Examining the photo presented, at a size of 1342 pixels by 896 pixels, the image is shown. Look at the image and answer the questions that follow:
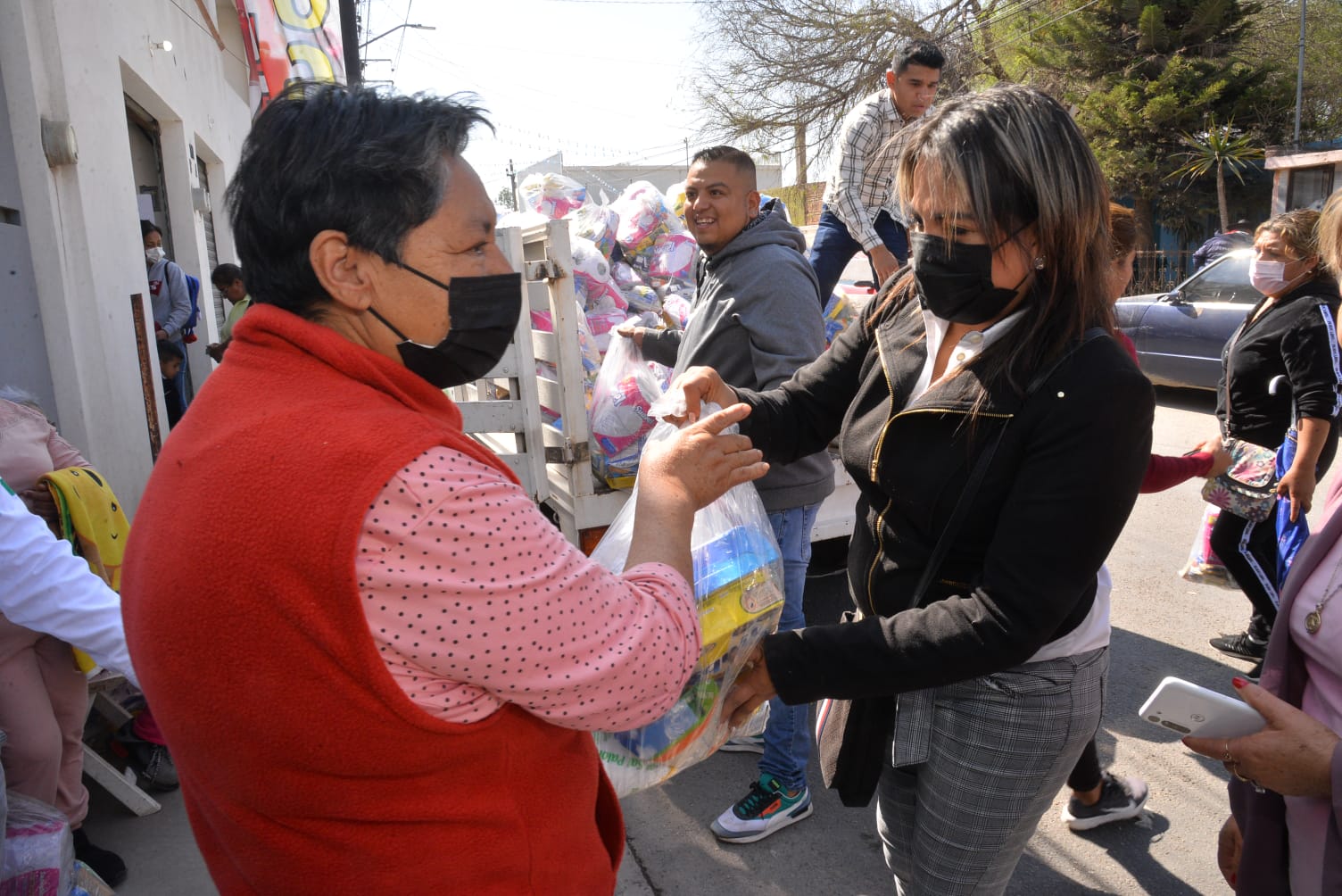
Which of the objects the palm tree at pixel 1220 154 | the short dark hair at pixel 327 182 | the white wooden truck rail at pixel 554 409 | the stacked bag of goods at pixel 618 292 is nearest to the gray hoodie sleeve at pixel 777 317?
the stacked bag of goods at pixel 618 292

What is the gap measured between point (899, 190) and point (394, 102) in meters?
0.96

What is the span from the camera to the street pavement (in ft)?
9.62

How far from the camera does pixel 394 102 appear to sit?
1166 mm

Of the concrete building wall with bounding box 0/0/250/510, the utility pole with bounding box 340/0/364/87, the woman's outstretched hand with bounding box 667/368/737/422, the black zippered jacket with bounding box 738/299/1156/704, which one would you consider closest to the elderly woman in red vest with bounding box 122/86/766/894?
the black zippered jacket with bounding box 738/299/1156/704

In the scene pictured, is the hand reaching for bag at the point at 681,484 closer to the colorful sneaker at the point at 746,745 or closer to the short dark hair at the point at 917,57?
the colorful sneaker at the point at 746,745

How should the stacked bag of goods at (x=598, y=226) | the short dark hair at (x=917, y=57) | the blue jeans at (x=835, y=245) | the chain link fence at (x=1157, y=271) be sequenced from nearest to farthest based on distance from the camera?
the short dark hair at (x=917, y=57) < the blue jeans at (x=835, y=245) < the stacked bag of goods at (x=598, y=226) < the chain link fence at (x=1157, y=271)

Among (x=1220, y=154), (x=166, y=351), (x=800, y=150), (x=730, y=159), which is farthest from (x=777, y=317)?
(x=800, y=150)

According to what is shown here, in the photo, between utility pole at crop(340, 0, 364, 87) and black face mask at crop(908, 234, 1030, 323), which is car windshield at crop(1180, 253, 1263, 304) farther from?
utility pole at crop(340, 0, 364, 87)

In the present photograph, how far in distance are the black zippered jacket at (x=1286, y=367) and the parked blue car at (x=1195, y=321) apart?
553cm

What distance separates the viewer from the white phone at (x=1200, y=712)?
1496mm

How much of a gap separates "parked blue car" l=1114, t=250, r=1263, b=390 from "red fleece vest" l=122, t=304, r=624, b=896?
963 centimetres

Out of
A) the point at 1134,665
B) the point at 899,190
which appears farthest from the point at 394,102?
the point at 1134,665

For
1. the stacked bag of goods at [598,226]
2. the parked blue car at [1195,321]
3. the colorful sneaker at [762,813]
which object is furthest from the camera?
the parked blue car at [1195,321]

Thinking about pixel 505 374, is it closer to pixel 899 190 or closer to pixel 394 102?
pixel 899 190
